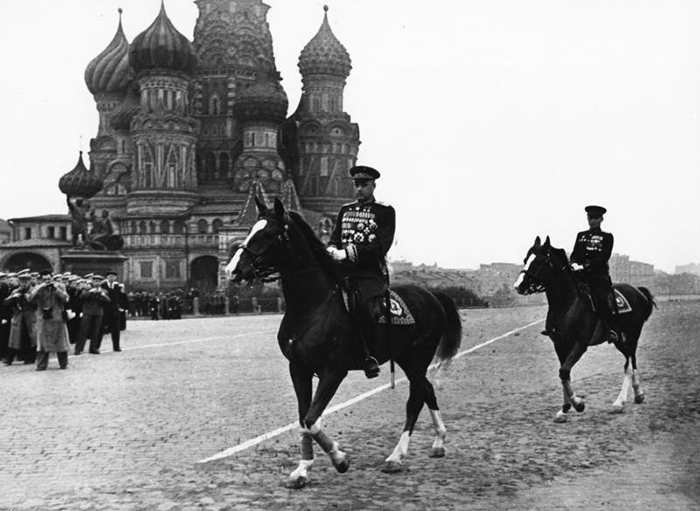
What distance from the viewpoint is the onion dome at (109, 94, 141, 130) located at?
89.9m

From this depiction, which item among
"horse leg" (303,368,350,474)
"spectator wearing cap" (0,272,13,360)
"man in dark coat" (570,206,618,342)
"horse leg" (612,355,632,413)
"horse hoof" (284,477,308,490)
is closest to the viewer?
"horse hoof" (284,477,308,490)

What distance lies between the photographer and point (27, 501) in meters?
6.62

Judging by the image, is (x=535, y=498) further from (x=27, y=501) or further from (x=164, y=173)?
(x=164, y=173)

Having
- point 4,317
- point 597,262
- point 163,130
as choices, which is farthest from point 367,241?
point 163,130

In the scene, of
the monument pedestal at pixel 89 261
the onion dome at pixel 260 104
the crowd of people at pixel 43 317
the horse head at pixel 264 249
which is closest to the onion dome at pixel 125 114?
the onion dome at pixel 260 104

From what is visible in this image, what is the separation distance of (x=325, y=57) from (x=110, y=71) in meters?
21.1

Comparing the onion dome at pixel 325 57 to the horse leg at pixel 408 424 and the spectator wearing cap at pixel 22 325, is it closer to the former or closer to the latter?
the spectator wearing cap at pixel 22 325

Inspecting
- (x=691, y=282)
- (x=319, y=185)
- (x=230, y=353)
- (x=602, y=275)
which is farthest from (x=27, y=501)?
(x=691, y=282)

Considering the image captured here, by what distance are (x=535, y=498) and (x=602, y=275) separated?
544 cm

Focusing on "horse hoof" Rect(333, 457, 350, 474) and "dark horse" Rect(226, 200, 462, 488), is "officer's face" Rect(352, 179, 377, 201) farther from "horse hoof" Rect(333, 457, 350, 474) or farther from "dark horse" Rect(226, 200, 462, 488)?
"horse hoof" Rect(333, 457, 350, 474)

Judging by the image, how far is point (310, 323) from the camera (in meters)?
7.61

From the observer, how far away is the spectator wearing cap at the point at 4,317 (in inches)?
766

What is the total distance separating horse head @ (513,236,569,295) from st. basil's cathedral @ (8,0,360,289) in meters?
66.0

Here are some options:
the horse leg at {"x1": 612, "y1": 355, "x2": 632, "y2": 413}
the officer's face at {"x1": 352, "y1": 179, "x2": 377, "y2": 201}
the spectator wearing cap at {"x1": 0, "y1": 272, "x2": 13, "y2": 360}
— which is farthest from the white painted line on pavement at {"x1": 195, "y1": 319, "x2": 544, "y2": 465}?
the spectator wearing cap at {"x1": 0, "y1": 272, "x2": 13, "y2": 360}
